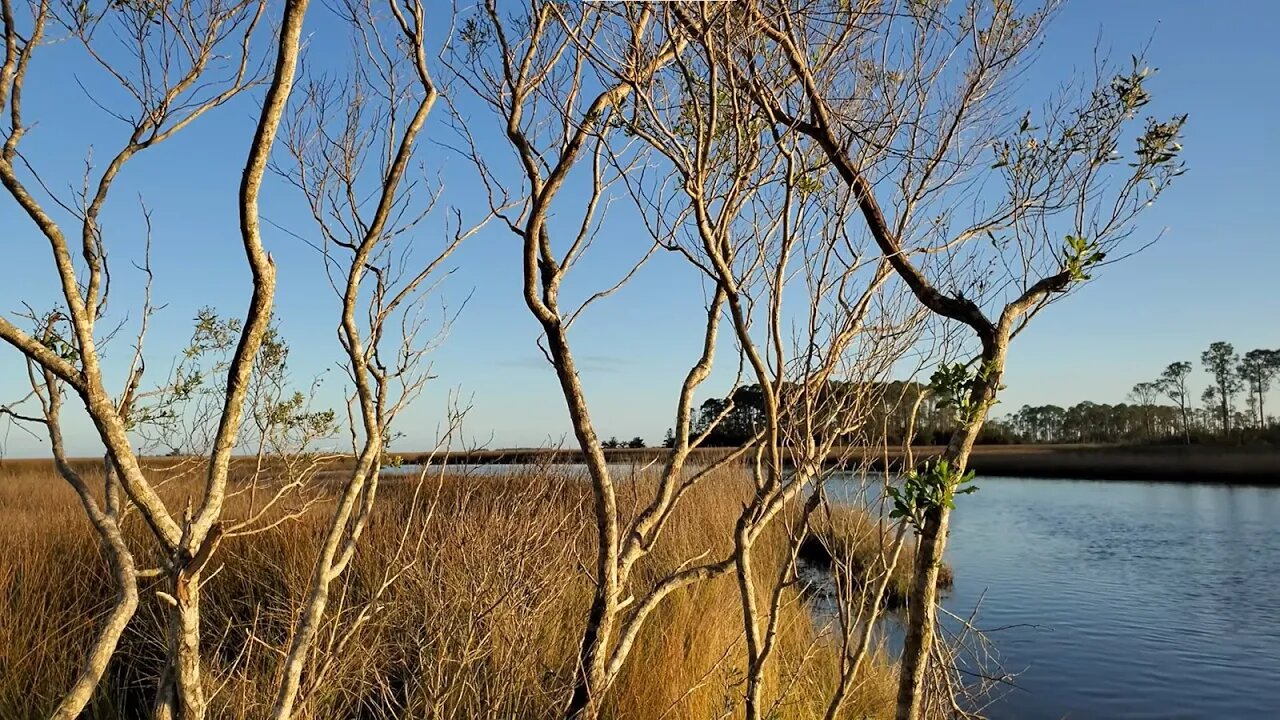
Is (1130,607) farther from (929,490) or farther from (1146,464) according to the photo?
(1146,464)

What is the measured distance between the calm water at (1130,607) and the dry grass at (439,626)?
66.5 inches

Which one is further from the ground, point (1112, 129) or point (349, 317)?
point (1112, 129)

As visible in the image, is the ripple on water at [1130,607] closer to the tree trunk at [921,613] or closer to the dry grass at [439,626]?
the tree trunk at [921,613]

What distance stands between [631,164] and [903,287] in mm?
1096

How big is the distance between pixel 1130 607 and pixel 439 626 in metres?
8.55

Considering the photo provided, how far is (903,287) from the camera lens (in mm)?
3014

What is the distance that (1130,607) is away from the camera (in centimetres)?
902

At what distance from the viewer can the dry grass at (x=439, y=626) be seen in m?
3.09

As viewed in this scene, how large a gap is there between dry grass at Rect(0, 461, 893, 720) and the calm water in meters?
1.69

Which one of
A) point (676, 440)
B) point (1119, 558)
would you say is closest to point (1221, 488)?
point (1119, 558)

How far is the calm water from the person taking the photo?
6445 millimetres

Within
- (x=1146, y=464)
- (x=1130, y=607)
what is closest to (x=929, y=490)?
(x=1130, y=607)

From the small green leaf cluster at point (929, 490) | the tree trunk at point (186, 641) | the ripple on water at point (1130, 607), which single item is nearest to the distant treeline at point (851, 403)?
the small green leaf cluster at point (929, 490)

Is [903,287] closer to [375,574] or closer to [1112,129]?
[1112,129]
